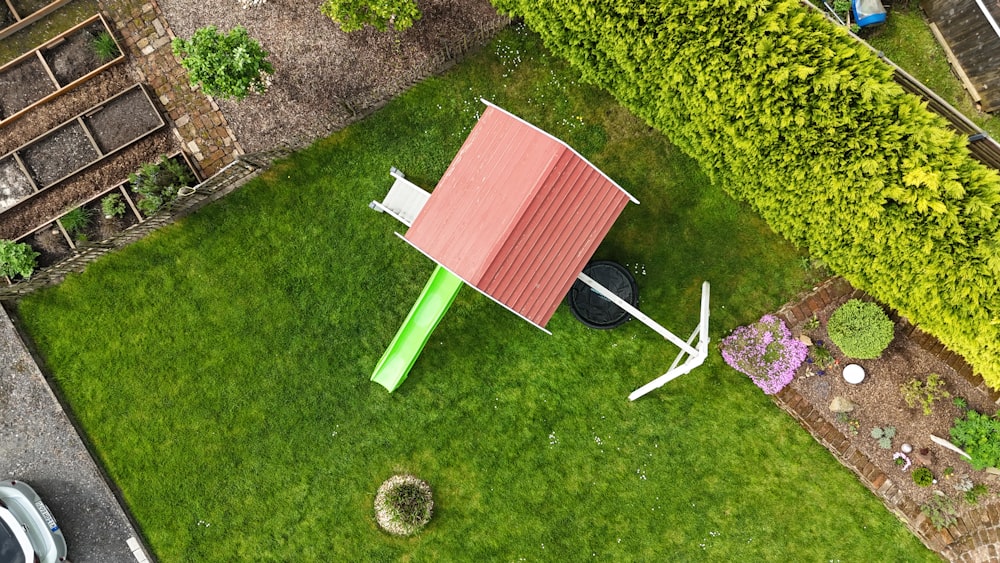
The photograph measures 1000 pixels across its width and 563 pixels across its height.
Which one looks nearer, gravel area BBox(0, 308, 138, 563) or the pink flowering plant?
the pink flowering plant

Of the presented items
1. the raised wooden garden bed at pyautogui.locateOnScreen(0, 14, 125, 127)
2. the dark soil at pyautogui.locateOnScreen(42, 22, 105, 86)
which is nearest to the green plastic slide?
the raised wooden garden bed at pyautogui.locateOnScreen(0, 14, 125, 127)

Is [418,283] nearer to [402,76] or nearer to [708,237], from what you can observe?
[402,76]

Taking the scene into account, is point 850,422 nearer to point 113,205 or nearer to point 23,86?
point 113,205

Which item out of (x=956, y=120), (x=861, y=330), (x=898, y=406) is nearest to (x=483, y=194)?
(x=861, y=330)

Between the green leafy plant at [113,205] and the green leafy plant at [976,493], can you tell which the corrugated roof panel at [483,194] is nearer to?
the green leafy plant at [113,205]

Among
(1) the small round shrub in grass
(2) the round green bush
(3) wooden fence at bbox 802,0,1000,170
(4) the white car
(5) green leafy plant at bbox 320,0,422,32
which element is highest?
(3) wooden fence at bbox 802,0,1000,170

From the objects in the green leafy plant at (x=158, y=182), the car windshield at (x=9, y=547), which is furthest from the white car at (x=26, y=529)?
the green leafy plant at (x=158, y=182)

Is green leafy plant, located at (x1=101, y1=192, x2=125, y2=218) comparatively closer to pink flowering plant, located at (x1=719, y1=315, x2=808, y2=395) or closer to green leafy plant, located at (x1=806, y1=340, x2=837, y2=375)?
pink flowering plant, located at (x1=719, y1=315, x2=808, y2=395)
